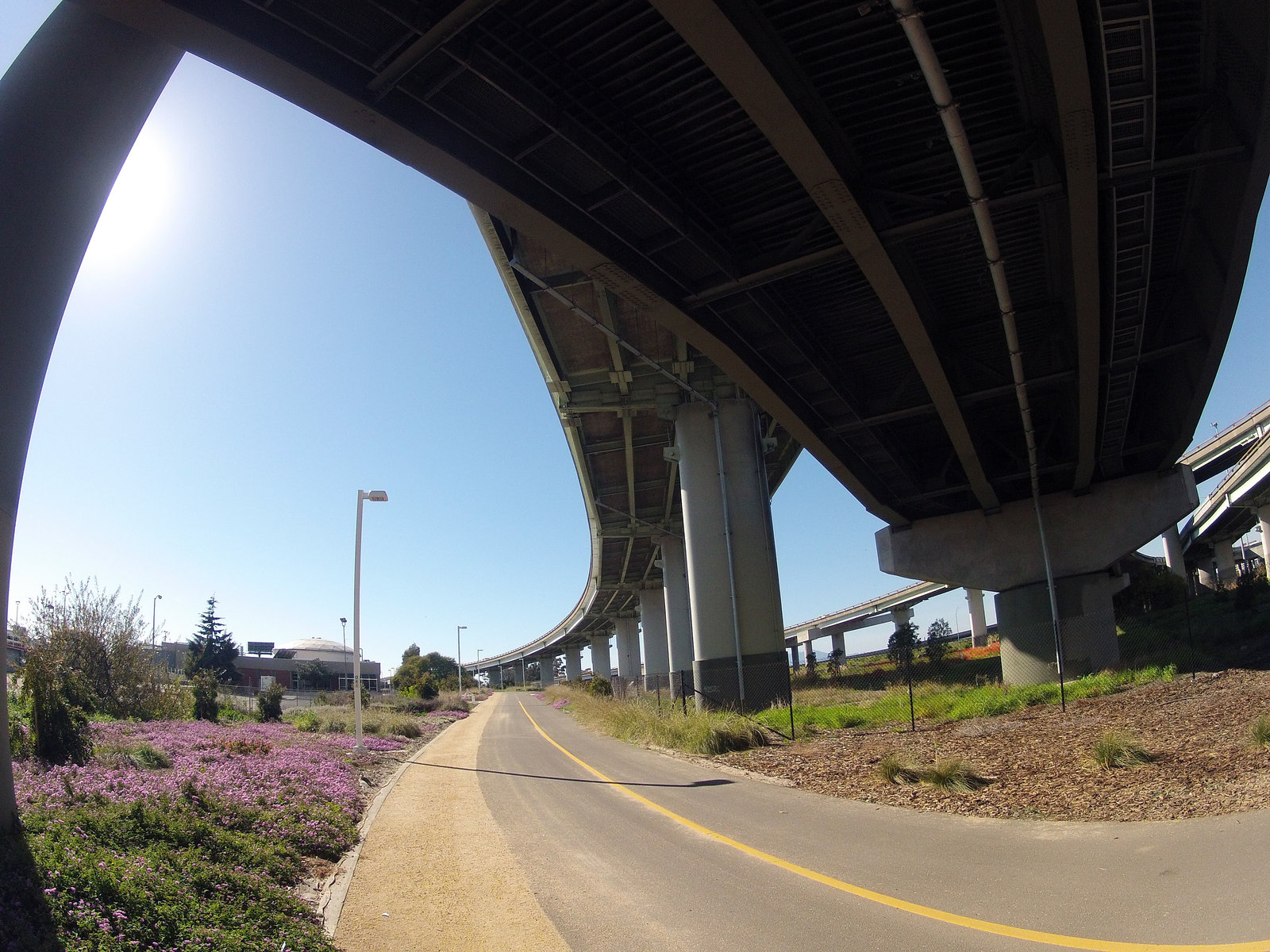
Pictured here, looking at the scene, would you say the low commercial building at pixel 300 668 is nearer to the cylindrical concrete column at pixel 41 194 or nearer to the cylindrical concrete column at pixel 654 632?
the cylindrical concrete column at pixel 654 632

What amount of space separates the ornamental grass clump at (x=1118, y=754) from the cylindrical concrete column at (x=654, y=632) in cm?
4923

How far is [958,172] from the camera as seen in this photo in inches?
482

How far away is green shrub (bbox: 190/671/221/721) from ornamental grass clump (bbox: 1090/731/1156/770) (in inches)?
949

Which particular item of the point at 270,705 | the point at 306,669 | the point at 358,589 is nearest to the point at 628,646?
the point at 306,669

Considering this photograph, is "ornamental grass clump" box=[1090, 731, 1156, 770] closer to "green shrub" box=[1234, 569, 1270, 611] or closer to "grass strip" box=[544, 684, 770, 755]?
"grass strip" box=[544, 684, 770, 755]

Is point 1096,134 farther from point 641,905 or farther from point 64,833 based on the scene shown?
point 64,833

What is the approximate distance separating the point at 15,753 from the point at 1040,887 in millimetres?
11856

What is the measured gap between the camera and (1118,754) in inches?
388

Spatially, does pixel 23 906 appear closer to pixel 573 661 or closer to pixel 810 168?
pixel 810 168

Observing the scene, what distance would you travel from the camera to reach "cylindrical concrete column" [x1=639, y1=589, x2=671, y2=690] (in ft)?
201

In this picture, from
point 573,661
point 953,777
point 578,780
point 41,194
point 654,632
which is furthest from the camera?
point 573,661

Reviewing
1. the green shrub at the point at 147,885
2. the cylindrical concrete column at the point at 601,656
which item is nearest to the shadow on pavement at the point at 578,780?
the green shrub at the point at 147,885

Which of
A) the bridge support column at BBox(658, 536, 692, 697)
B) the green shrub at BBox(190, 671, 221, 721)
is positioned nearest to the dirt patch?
the green shrub at BBox(190, 671, 221, 721)

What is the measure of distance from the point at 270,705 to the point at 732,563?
56.7 ft
